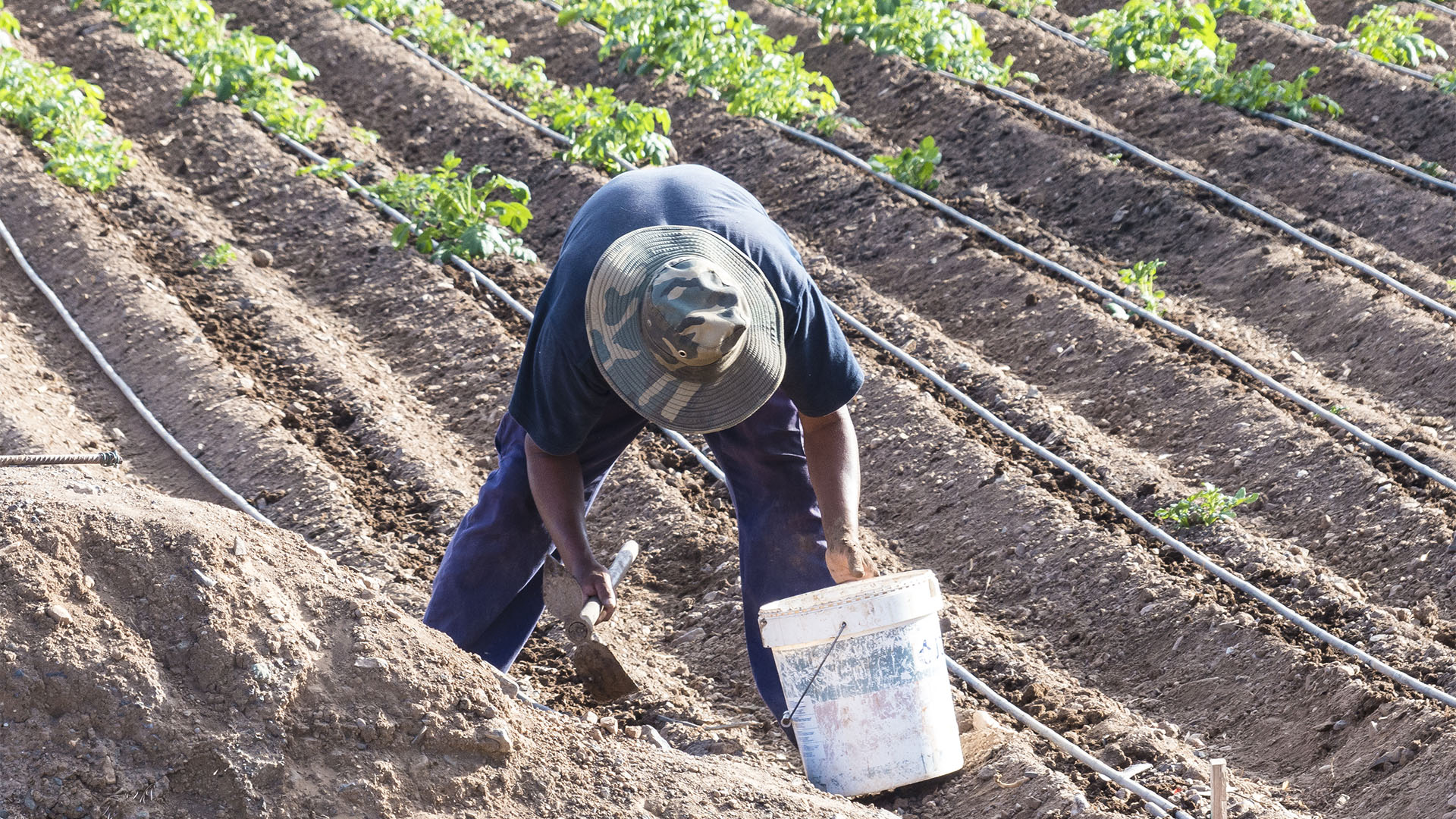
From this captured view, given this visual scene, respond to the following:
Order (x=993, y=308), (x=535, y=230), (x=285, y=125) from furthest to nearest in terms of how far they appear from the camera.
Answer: (x=285, y=125) < (x=535, y=230) < (x=993, y=308)

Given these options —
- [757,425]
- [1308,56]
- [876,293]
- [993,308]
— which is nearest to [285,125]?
[876,293]

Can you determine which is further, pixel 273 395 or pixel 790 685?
pixel 273 395

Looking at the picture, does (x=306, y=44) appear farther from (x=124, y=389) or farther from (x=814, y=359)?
(x=814, y=359)

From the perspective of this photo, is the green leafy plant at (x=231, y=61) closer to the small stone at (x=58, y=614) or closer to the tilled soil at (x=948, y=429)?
the tilled soil at (x=948, y=429)

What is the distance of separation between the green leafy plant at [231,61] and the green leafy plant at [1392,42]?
5.73 m

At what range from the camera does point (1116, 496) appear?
423 centimetres

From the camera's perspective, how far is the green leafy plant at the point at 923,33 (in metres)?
7.41

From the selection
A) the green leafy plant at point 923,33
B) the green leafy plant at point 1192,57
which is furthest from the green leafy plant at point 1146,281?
the green leafy plant at point 923,33

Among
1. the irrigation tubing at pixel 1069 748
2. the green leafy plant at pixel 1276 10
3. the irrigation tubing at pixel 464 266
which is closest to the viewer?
the irrigation tubing at pixel 1069 748

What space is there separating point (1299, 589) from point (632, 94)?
4843 mm

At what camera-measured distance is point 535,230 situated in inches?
238

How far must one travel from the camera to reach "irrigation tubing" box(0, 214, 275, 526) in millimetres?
4238

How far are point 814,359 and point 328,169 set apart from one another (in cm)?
417

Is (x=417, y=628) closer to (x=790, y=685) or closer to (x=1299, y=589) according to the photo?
(x=790, y=685)
